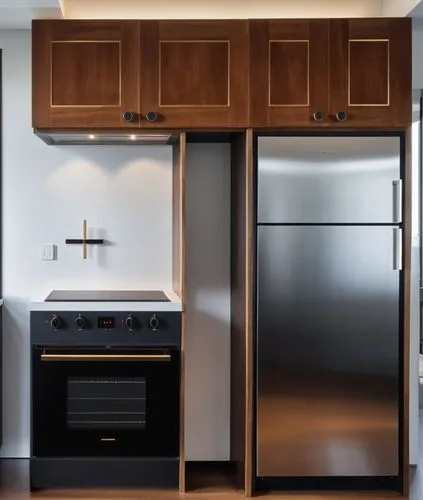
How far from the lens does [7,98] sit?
3246mm

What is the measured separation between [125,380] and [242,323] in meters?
0.67

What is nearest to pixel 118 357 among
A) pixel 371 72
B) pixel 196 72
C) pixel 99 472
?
pixel 99 472

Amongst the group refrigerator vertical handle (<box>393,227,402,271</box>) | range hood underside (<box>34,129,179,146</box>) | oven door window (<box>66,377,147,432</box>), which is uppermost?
range hood underside (<box>34,129,179,146</box>)

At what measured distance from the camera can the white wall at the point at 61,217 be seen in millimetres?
3268

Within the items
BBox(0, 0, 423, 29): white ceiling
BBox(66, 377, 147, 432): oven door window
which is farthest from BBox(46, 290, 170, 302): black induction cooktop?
BBox(0, 0, 423, 29): white ceiling

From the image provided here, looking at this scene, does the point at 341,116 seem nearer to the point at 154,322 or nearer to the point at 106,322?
the point at 154,322

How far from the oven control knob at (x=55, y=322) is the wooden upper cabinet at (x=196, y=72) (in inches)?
43.6

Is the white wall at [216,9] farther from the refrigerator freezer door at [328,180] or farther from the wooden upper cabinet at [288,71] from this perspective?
the refrigerator freezer door at [328,180]

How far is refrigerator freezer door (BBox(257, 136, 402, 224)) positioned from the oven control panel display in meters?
0.90

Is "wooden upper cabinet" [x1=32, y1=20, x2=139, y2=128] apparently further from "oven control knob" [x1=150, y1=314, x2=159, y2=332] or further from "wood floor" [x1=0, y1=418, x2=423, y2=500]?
"wood floor" [x1=0, y1=418, x2=423, y2=500]

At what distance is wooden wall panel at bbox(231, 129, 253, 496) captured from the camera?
2.83 meters

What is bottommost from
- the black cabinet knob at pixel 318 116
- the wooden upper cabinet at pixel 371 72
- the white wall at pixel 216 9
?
the black cabinet knob at pixel 318 116

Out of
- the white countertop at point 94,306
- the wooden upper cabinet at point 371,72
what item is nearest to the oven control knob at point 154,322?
the white countertop at point 94,306

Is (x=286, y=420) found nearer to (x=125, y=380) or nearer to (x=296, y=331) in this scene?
(x=296, y=331)
